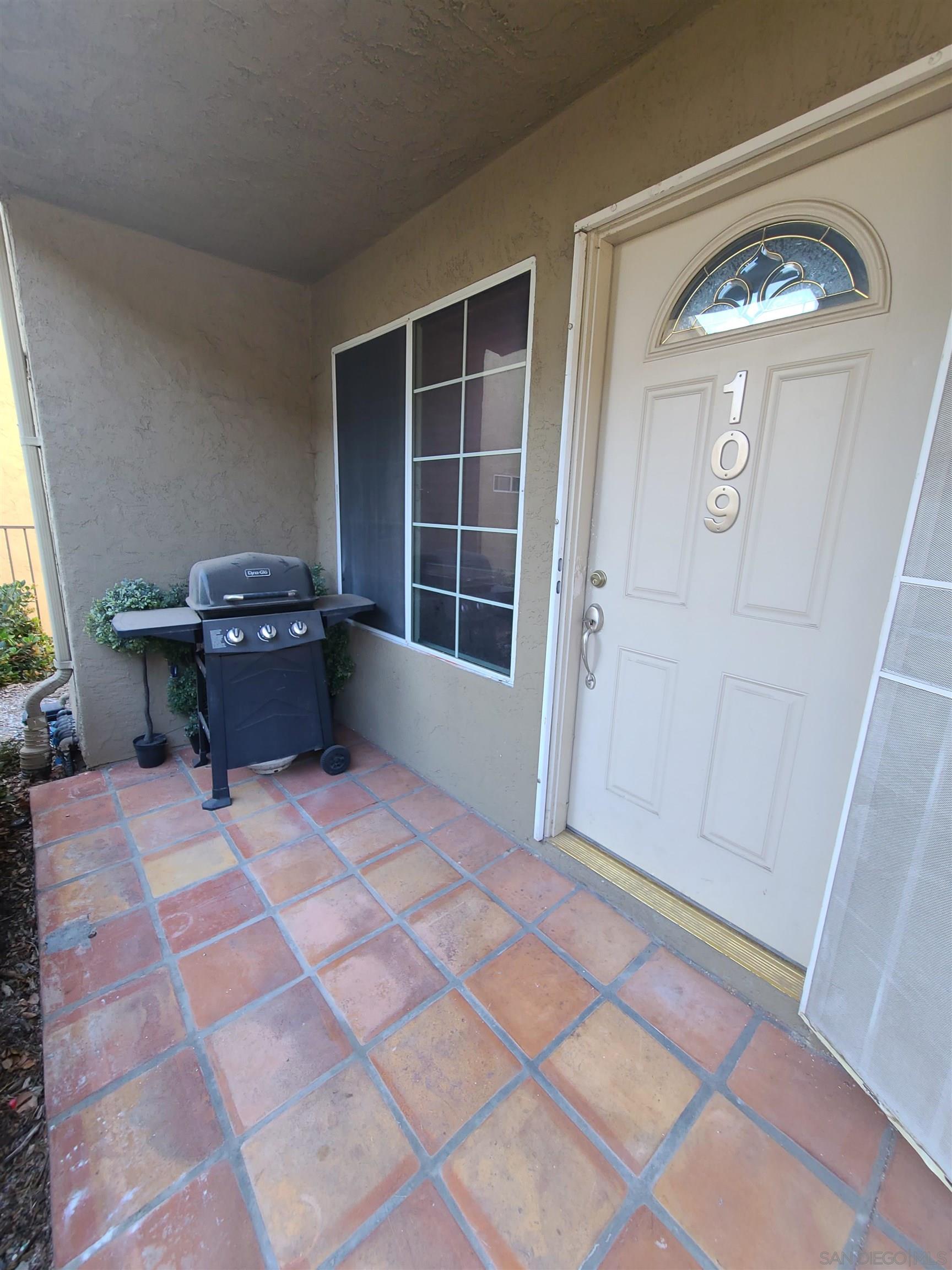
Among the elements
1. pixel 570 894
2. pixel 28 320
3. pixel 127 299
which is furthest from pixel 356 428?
pixel 570 894

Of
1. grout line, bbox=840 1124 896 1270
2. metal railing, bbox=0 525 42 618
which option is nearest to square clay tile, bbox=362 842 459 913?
grout line, bbox=840 1124 896 1270

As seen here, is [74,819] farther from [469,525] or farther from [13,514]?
[13,514]

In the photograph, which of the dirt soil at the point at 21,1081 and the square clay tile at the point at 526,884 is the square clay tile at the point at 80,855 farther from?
the square clay tile at the point at 526,884

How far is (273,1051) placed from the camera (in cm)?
135

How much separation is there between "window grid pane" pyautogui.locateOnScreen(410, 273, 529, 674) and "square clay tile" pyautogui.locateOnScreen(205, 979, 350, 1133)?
137 cm

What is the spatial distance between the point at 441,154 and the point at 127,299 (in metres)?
1.78

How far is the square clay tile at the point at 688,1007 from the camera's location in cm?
140

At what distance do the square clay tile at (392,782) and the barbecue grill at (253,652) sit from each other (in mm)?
322

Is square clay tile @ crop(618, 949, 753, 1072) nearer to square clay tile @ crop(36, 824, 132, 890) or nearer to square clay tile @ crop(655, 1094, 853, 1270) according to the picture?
square clay tile @ crop(655, 1094, 853, 1270)

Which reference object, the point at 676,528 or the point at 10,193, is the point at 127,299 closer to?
the point at 10,193

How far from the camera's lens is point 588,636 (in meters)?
1.99

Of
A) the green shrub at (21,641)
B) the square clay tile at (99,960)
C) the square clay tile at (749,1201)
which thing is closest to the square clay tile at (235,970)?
the square clay tile at (99,960)

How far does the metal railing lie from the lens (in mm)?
4527

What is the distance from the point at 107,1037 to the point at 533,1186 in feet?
3.86
